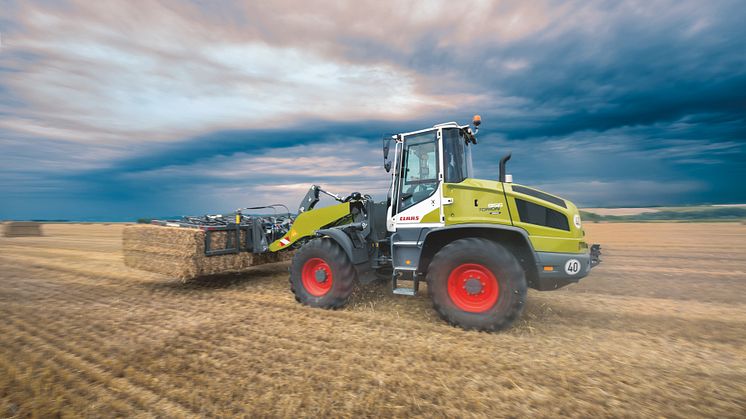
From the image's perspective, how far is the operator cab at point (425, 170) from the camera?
16.9 feet

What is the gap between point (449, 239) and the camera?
5.09m

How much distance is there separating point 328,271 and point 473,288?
234 centimetres

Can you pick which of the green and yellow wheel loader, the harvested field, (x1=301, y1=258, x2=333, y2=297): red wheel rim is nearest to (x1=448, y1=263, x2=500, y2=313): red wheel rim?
the green and yellow wheel loader

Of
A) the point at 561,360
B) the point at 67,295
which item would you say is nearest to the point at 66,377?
the point at 67,295

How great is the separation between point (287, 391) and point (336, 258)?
2.60m

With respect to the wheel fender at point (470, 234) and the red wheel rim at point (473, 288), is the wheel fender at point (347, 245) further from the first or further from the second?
the red wheel rim at point (473, 288)

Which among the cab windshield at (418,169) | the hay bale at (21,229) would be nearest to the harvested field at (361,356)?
the cab windshield at (418,169)

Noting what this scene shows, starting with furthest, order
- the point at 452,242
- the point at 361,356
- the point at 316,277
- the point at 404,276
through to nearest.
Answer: the point at 316,277
the point at 404,276
the point at 452,242
the point at 361,356

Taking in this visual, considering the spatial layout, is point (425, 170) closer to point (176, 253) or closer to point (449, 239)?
point (449, 239)

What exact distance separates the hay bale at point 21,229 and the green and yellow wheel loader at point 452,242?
28640 mm

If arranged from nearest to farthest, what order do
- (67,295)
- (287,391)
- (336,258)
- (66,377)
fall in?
(287,391) < (66,377) < (336,258) < (67,295)

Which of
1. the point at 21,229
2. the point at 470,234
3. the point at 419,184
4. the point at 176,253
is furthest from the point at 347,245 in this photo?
the point at 21,229

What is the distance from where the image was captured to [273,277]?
326 inches

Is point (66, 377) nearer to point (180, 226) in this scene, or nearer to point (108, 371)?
point (108, 371)
